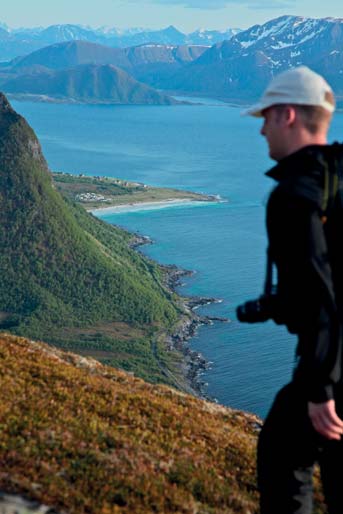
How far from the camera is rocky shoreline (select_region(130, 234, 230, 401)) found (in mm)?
106938

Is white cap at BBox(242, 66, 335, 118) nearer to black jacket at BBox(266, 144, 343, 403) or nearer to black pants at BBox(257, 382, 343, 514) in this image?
black jacket at BBox(266, 144, 343, 403)

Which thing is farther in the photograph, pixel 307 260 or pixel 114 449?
pixel 114 449

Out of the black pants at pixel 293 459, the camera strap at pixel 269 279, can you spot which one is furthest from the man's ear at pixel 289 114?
the black pants at pixel 293 459

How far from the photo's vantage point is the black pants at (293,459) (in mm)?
7105

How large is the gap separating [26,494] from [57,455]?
1.22 m

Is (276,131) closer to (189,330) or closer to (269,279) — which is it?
(269,279)

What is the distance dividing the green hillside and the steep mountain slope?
0.65ft

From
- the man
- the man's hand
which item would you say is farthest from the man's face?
the man's hand

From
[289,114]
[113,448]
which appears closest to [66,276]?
[113,448]

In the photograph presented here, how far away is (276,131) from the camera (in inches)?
273

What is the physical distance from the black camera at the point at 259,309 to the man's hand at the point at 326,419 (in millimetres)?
874

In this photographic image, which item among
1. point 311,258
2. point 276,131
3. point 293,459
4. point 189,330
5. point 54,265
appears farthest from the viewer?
point 54,265

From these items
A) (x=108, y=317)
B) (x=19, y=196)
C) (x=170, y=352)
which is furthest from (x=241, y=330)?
(x=19, y=196)

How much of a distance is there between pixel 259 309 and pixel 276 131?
Result: 163 cm
